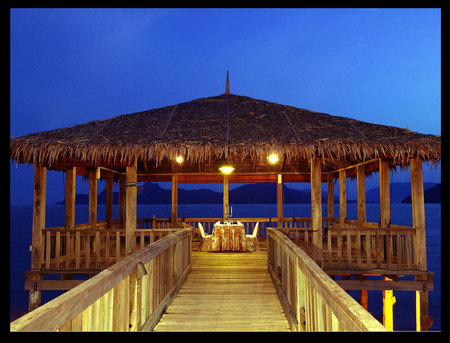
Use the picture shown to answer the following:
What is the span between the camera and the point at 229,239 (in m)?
9.83

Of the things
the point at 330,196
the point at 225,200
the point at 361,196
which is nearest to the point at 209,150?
the point at 361,196

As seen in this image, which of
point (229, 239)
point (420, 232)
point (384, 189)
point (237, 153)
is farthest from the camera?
point (229, 239)

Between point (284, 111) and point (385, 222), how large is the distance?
363 cm

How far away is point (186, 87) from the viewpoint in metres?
136

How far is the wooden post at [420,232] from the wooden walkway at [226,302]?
3.03 metres

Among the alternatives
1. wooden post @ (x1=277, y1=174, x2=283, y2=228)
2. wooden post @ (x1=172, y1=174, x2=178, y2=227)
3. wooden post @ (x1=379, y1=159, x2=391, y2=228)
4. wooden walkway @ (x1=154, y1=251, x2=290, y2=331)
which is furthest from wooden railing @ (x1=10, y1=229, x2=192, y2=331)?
wooden post @ (x1=277, y1=174, x2=283, y2=228)

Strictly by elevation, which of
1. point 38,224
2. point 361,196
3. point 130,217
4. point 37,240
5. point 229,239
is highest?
point 361,196

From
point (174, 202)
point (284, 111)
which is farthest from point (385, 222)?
point (174, 202)

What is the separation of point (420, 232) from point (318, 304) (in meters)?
5.19

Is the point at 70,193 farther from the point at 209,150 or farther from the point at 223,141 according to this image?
the point at 223,141

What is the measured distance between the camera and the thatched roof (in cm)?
670

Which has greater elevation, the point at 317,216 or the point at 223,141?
the point at 223,141

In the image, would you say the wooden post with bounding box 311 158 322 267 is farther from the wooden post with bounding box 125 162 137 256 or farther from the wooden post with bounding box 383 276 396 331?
the wooden post with bounding box 383 276 396 331

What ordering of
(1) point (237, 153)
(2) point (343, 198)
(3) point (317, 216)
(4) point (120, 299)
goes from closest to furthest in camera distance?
(4) point (120, 299) → (3) point (317, 216) → (1) point (237, 153) → (2) point (343, 198)
